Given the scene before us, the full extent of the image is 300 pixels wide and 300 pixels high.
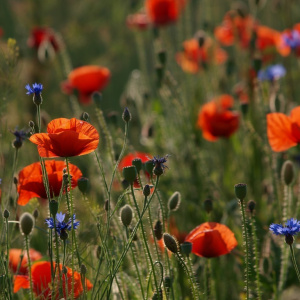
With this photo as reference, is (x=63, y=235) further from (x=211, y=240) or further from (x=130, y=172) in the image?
(x=211, y=240)

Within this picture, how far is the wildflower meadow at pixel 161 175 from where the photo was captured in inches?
49.5

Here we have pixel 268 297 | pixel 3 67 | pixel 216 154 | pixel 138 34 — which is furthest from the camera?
pixel 138 34

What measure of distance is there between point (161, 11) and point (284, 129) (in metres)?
1.48

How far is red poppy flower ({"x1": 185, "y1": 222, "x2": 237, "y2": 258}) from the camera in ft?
4.55

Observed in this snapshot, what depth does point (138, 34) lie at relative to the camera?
3.19 meters

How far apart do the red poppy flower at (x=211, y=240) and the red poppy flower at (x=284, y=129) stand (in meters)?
0.35

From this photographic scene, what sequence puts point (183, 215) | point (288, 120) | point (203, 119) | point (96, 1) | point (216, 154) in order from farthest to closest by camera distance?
point (96, 1) → point (216, 154) → point (203, 119) → point (183, 215) → point (288, 120)

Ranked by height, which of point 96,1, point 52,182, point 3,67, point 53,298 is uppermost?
point 96,1

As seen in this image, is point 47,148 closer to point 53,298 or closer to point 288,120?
point 53,298

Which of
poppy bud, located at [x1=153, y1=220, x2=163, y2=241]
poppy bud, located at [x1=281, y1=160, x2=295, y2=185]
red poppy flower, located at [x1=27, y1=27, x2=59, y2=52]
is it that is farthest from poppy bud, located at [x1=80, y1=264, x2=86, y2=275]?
red poppy flower, located at [x1=27, y1=27, x2=59, y2=52]

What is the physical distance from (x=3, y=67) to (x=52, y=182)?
55 cm

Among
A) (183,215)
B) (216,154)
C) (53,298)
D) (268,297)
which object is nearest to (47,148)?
(53,298)

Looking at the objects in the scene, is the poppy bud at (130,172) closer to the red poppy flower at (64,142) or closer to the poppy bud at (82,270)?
the red poppy flower at (64,142)

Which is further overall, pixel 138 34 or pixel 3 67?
pixel 138 34
